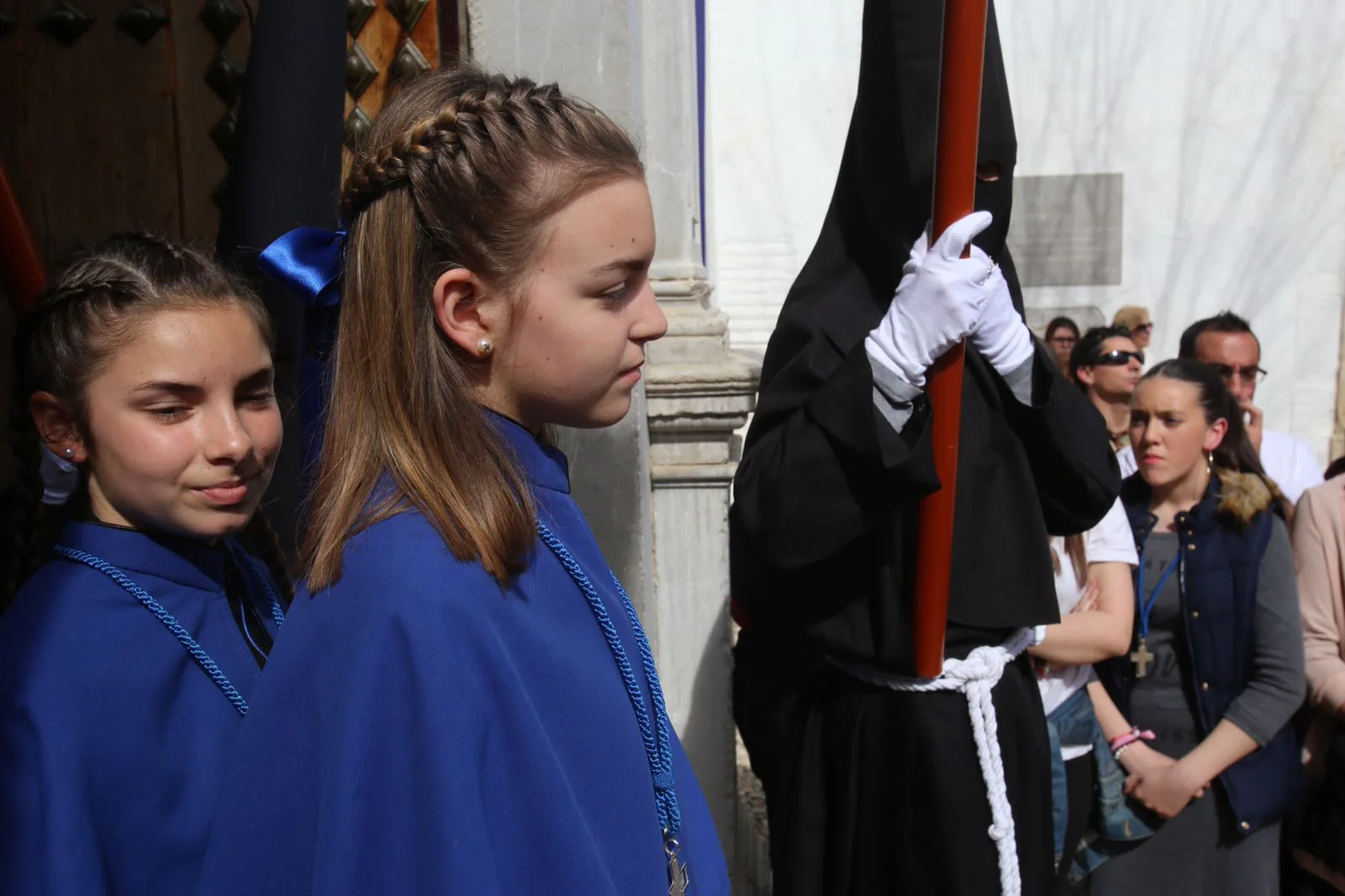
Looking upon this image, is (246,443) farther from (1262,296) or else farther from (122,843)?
(1262,296)

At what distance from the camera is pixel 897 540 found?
7.63ft

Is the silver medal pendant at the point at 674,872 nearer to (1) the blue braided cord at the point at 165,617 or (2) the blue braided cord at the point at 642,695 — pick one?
(2) the blue braided cord at the point at 642,695

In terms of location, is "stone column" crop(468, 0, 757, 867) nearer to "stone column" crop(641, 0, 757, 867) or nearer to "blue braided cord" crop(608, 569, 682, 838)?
"stone column" crop(641, 0, 757, 867)

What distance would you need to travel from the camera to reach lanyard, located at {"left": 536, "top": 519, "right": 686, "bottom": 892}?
4.42 feet

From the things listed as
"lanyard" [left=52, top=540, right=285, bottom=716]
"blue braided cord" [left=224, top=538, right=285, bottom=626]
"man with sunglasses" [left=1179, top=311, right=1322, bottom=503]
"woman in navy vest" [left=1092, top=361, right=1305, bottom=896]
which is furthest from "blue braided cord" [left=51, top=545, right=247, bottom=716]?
"man with sunglasses" [left=1179, top=311, right=1322, bottom=503]

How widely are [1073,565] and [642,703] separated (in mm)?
1861

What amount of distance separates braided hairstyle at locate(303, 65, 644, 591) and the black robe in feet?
3.26

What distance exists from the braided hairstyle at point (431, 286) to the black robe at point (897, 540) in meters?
0.99

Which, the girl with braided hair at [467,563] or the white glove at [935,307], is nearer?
the girl with braided hair at [467,563]

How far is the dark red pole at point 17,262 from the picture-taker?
189cm

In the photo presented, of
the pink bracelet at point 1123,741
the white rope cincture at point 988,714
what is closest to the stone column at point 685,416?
the white rope cincture at point 988,714

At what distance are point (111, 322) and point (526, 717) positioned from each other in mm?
867

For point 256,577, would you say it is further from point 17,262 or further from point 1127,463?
point 1127,463

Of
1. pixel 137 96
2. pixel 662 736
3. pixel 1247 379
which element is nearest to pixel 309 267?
pixel 662 736
